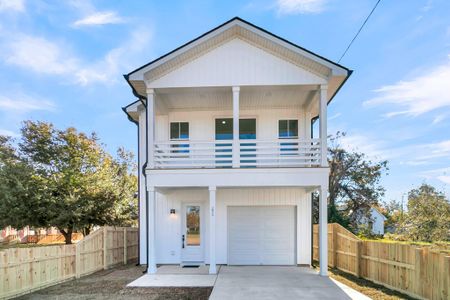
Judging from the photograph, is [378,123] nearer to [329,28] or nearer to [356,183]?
[356,183]

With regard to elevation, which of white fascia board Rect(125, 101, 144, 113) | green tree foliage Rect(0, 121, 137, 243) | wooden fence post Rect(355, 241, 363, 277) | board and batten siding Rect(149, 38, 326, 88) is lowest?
wooden fence post Rect(355, 241, 363, 277)

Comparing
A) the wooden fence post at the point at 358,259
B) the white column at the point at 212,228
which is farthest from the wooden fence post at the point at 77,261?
the wooden fence post at the point at 358,259

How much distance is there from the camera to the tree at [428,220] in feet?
41.1

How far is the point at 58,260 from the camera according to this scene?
9133 mm

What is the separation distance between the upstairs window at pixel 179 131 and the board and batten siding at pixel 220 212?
2.18 m

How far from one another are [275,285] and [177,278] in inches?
122

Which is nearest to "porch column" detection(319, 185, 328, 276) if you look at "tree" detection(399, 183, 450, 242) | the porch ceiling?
the porch ceiling

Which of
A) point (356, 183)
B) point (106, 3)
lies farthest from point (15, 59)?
point (356, 183)

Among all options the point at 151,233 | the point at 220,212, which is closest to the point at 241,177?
the point at 220,212

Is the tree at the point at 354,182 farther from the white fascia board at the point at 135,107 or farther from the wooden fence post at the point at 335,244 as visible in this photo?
the white fascia board at the point at 135,107

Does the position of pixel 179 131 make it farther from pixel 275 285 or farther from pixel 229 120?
pixel 275 285

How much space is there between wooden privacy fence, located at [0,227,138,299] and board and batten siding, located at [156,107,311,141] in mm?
4732

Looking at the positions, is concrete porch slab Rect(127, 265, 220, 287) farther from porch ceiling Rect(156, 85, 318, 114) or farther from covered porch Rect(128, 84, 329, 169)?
porch ceiling Rect(156, 85, 318, 114)

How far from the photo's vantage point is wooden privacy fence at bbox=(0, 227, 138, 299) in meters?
7.44
